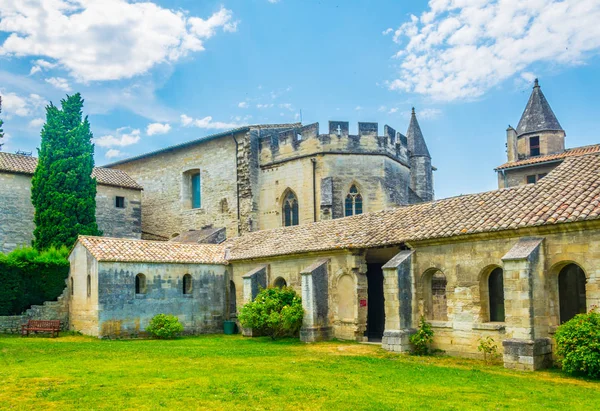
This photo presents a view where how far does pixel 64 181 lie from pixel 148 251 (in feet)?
30.7

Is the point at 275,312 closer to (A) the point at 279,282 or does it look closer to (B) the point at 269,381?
(A) the point at 279,282

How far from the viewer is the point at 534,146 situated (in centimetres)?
4225

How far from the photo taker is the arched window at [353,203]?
31.6 meters

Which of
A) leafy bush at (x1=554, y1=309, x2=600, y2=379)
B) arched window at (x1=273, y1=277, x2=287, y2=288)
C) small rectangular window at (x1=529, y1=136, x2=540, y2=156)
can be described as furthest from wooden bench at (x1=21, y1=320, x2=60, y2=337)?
small rectangular window at (x1=529, y1=136, x2=540, y2=156)

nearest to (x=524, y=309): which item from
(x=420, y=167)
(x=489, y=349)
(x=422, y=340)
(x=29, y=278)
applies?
(x=489, y=349)

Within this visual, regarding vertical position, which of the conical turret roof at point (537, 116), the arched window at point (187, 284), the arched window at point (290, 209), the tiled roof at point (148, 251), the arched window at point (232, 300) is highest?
the conical turret roof at point (537, 116)

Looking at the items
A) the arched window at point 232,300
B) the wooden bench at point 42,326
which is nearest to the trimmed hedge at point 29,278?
the wooden bench at point 42,326

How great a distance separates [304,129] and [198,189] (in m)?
9.98

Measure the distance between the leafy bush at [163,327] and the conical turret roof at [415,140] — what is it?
21.3 metres

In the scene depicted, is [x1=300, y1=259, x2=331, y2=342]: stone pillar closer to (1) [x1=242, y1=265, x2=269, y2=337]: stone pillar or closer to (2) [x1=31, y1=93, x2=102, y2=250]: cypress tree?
(1) [x1=242, y1=265, x2=269, y2=337]: stone pillar

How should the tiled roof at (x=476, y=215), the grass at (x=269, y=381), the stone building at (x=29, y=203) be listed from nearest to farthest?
the grass at (x=269, y=381), the tiled roof at (x=476, y=215), the stone building at (x=29, y=203)

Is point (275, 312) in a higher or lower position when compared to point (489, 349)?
higher

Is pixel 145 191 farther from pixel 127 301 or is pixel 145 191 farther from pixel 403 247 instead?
pixel 403 247

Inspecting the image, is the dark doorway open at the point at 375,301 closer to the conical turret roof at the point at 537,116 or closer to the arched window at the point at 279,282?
the arched window at the point at 279,282
